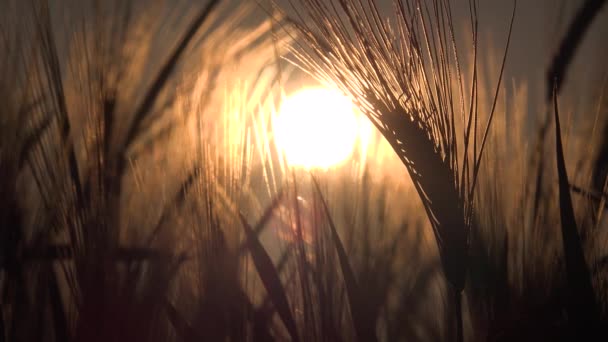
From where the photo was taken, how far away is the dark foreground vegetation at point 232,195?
0.68 metres

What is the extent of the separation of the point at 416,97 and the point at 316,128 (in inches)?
6.0

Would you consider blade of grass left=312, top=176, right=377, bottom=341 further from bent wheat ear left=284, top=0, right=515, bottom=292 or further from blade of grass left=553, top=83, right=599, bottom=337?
blade of grass left=553, top=83, right=599, bottom=337

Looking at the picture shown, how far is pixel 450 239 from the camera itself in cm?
56

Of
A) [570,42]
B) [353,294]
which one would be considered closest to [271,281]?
[353,294]

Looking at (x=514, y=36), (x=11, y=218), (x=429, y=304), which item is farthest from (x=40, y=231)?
(x=514, y=36)

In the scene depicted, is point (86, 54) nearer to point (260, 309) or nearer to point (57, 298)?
point (57, 298)

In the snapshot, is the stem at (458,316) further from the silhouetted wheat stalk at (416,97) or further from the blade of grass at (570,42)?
the blade of grass at (570,42)

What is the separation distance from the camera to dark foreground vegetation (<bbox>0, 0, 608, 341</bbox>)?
2.22 feet

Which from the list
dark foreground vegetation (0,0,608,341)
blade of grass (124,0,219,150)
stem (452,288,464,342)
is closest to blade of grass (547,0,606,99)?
dark foreground vegetation (0,0,608,341)

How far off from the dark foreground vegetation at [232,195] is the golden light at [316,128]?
0.03 metres

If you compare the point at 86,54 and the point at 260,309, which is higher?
the point at 86,54

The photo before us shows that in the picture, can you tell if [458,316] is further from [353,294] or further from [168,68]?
[168,68]

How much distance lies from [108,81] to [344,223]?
35 centimetres

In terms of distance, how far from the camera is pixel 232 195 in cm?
76
